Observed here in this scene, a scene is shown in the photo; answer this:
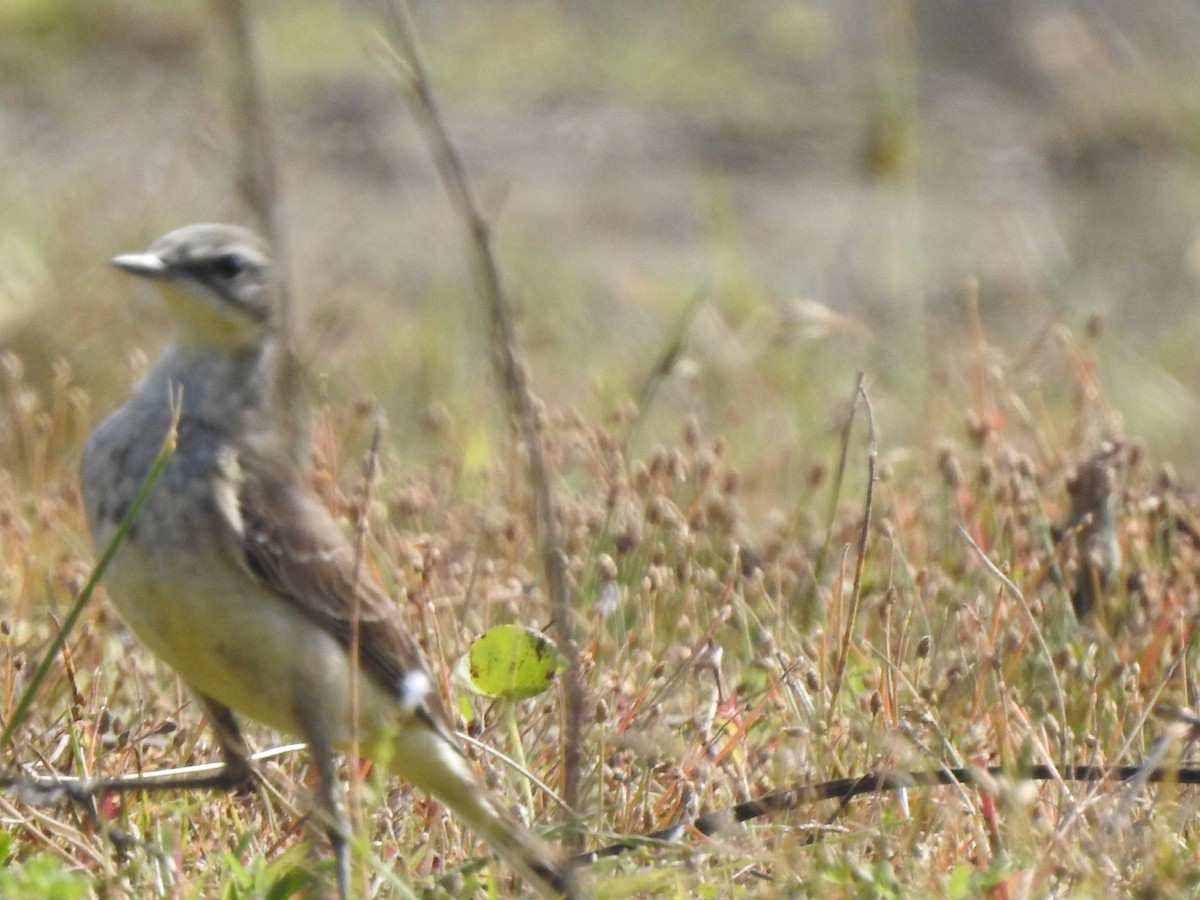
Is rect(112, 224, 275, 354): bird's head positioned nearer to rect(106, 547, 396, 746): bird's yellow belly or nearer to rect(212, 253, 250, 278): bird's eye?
rect(212, 253, 250, 278): bird's eye

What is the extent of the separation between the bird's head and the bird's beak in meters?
0.02

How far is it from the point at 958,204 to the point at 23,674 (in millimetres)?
7798

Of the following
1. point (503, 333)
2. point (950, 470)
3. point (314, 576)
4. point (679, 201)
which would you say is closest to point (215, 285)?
point (314, 576)

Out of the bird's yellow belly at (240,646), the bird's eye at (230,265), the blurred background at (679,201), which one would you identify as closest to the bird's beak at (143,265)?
the bird's eye at (230,265)

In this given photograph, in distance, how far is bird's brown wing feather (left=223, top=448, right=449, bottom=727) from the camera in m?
4.03

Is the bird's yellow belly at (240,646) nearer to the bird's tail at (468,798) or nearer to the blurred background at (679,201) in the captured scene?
the bird's tail at (468,798)

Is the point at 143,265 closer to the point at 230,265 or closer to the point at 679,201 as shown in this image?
the point at 230,265

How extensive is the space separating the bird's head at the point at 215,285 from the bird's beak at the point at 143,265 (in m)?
0.02

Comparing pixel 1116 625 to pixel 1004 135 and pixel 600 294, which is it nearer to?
pixel 600 294

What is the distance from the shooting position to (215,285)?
4387 millimetres

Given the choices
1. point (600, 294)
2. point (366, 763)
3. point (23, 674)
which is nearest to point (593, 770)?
point (366, 763)

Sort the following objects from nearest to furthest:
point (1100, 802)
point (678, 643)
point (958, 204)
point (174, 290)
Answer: point (1100, 802), point (174, 290), point (678, 643), point (958, 204)

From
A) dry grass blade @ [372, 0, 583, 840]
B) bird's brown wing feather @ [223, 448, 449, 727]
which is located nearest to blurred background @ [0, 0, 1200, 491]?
bird's brown wing feather @ [223, 448, 449, 727]

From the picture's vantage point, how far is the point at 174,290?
4.35 m
